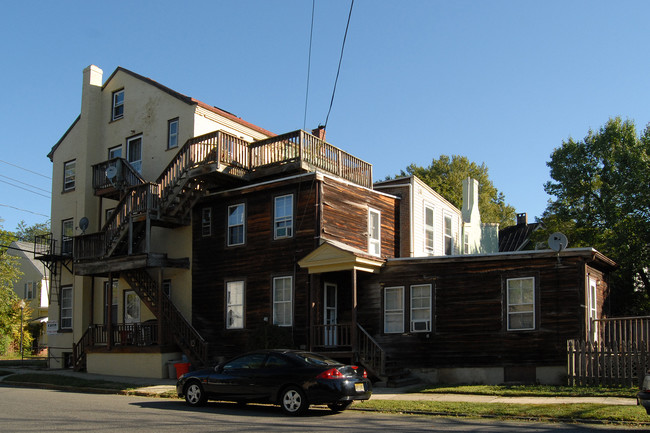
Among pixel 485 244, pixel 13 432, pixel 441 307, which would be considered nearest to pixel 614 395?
pixel 441 307

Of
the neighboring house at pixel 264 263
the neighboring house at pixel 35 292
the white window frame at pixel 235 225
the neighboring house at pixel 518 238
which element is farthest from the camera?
the neighboring house at pixel 35 292

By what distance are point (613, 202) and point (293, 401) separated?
82.0 ft

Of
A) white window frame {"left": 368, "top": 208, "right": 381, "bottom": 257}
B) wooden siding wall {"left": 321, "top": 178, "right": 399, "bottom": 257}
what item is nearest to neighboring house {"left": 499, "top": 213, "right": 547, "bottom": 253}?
wooden siding wall {"left": 321, "top": 178, "right": 399, "bottom": 257}

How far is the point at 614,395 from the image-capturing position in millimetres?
15805

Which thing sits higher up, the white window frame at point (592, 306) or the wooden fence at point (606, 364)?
the white window frame at point (592, 306)

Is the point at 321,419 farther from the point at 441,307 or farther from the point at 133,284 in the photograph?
the point at 133,284

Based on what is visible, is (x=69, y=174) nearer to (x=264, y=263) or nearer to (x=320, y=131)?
(x=320, y=131)

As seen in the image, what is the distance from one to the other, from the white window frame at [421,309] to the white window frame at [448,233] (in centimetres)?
946

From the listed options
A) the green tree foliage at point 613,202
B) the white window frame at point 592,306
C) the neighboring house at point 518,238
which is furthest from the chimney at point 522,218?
the white window frame at point 592,306

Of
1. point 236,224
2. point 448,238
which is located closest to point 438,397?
point 236,224

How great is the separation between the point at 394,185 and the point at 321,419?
15.9m

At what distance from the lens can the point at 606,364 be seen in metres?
17.7

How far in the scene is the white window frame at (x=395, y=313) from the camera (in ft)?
72.9

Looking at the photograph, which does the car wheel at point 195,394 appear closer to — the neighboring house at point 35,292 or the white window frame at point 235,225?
the white window frame at point 235,225
